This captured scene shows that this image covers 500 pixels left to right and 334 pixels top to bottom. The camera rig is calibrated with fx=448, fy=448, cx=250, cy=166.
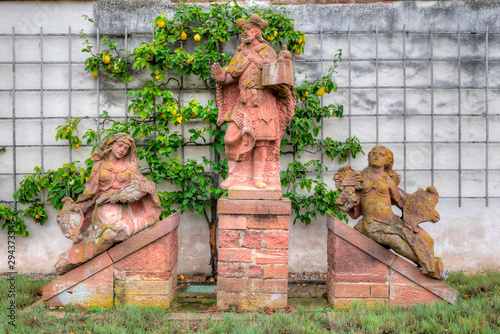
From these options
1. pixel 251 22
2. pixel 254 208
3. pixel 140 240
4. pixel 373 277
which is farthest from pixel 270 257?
pixel 251 22

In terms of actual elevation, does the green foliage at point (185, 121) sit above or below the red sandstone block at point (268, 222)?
above

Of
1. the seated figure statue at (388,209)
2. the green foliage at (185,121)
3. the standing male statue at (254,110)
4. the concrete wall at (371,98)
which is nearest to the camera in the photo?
the seated figure statue at (388,209)

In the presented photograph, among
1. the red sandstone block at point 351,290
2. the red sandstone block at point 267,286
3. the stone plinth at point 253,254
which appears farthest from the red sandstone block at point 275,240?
the red sandstone block at point 351,290

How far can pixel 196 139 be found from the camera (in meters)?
5.42

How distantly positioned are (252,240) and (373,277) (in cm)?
113

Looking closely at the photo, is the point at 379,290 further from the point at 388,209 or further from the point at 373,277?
the point at 388,209

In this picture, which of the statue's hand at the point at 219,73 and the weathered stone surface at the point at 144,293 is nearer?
the weathered stone surface at the point at 144,293

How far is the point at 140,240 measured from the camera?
13.1ft

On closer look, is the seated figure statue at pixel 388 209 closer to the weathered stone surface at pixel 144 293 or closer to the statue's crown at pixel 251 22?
the statue's crown at pixel 251 22

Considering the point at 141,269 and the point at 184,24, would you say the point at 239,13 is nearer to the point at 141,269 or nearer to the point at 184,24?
the point at 184,24

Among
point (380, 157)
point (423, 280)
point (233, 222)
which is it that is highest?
point (380, 157)

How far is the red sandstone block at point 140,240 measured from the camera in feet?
13.0

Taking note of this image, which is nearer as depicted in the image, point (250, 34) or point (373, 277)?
point (373, 277)

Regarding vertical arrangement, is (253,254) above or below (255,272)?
above
